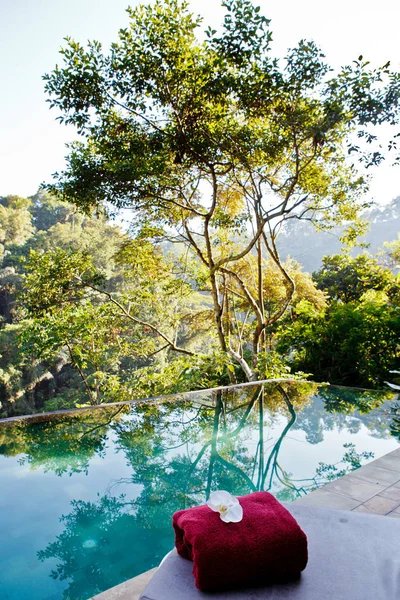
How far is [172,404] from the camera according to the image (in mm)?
3715

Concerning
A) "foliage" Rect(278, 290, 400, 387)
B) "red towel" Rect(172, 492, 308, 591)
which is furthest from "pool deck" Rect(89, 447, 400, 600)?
"foliage" Rect(278, 290, 400, 387)

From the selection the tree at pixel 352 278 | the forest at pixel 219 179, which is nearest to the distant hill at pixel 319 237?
the tree at pixel 352 278

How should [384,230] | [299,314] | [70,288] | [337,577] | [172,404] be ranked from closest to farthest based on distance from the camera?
[337,577] → [172,404] → [70,288] → [299,314] → [384,230]

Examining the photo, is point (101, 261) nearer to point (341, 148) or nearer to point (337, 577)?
point (341, 148)

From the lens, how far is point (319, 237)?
24062mm

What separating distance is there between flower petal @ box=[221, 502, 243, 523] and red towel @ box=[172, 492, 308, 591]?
0.01m

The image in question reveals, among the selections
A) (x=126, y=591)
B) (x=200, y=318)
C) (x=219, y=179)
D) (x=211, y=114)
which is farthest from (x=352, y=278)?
(x=126, y=591)

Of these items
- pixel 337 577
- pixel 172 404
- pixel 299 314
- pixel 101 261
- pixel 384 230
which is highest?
pixel 384 230

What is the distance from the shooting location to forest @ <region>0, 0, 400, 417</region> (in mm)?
4180

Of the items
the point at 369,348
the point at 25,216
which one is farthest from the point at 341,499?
the point at 25,216

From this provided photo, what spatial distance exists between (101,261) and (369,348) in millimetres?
12876

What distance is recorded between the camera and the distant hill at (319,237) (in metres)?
23.0

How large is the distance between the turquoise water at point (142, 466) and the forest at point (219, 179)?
1719mm

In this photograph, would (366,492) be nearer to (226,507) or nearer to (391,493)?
(391,493)
